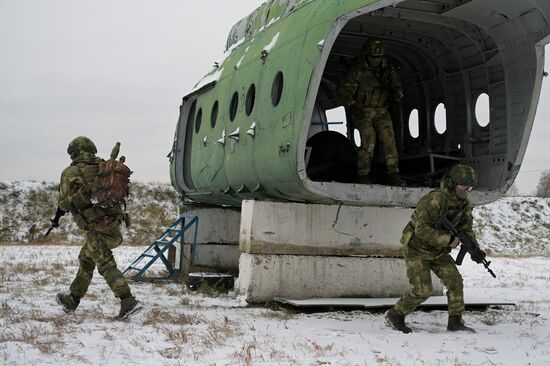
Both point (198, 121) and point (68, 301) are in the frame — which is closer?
point (68, 301)

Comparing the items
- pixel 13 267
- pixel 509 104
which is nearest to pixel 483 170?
pixel 509 104

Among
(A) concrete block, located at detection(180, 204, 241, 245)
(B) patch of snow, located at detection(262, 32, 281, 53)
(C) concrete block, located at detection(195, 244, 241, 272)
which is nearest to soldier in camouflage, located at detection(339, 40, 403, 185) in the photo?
(B) patch of snow, located at detection(262, 32, 281, 53)

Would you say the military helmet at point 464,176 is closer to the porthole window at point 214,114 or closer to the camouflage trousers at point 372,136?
the camouflage trousers at point 372,136

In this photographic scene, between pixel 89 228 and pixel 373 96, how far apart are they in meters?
4.33

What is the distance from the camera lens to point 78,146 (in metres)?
7.59

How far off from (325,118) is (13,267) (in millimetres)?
6744

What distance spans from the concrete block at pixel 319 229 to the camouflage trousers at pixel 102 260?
1.91 meters

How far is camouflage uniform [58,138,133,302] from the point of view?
7.23 meters

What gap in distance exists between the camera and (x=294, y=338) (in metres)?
6.31

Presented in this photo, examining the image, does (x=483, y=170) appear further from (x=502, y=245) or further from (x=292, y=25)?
(x=502, y=245)

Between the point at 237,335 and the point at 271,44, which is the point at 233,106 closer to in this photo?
the point at 271,44

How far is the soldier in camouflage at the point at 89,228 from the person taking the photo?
7180 mm

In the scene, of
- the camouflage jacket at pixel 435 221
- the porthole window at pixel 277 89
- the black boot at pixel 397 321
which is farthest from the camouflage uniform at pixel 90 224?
the camouflage jacket at pixel 435 221

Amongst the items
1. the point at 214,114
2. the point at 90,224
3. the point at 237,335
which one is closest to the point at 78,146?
the point at 90,224
